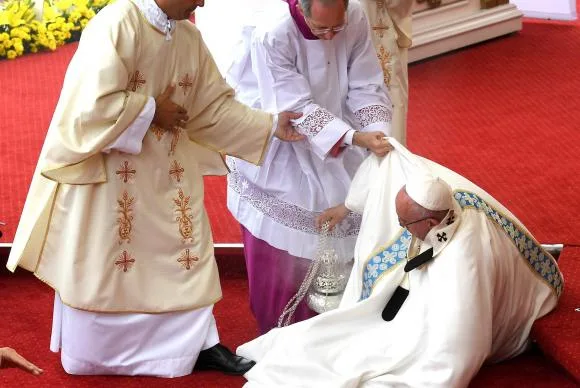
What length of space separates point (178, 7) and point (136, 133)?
0.49 meters

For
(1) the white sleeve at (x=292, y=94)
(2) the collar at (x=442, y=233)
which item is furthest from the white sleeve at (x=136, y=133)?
(2) the collar at (x=442, y=233)

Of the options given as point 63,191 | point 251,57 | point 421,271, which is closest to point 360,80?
point 251,57

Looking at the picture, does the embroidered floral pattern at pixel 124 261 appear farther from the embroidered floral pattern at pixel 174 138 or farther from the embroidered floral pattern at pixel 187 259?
the embroidered floral pattern at pixel 174 138

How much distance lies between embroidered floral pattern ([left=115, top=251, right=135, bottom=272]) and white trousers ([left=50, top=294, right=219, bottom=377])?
0.71 feet

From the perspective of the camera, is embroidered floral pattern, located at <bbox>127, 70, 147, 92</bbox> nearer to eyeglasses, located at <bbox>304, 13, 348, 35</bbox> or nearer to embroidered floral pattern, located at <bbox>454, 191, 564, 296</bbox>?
eyeglasses, located at <bbox>304, 13, 348, 35</bbox>

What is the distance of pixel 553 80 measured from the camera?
8906 mm

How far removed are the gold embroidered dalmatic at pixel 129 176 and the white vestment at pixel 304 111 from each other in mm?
160

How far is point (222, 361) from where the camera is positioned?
4938 mm

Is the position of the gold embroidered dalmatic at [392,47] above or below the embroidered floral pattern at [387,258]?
above

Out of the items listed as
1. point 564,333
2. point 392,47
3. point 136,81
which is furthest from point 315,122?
point 564,333

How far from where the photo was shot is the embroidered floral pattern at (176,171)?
4762 millimetres

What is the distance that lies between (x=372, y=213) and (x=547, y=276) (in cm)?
76

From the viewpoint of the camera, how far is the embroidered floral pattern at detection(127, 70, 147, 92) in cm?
455

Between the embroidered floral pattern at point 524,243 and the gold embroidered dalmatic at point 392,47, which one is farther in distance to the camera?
the gold embroidered dalmatic at point 392,47
